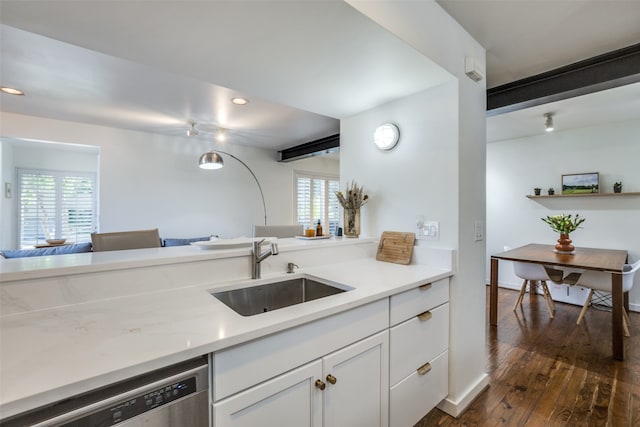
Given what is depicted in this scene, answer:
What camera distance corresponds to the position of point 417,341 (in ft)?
4.92

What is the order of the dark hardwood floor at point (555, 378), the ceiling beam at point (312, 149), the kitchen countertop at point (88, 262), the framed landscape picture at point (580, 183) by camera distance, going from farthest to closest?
1. the ceiling beam at point (312, 149)
2. the framed landscape picture at point (580, 183)
3. the dark hardwood floor at point (555, 378)
4. the kitchen countertop at point (88, 262)

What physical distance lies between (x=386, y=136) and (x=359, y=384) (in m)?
1.58

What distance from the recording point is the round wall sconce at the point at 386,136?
2.00m

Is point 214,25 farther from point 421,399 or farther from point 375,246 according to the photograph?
point 421,399

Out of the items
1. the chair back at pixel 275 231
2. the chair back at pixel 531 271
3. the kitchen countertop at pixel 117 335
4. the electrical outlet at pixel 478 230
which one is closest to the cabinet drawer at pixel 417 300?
the kitchen countertop at pixel 117 335

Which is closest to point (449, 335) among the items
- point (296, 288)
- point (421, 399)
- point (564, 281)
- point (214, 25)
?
point (421, 399)

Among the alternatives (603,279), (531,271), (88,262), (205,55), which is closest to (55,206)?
(88,262)

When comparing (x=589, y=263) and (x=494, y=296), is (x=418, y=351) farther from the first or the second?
(x=589, y=263)

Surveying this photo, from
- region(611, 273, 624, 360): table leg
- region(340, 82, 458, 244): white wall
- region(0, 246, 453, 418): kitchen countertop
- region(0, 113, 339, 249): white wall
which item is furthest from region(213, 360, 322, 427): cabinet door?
region(0, 113, 339, 249): white wall

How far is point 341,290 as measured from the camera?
4.74ft

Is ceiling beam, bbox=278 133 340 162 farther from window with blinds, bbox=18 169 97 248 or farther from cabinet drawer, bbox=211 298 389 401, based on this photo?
window with blinds, bbox=18 169 97 248

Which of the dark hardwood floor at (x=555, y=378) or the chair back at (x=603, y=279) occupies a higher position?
the chair back at (x=603, y=279)

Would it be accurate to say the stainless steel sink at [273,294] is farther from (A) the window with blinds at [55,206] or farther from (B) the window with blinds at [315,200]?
(A) the window with blinds at [55,206]

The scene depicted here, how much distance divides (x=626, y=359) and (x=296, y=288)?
9.37ft
